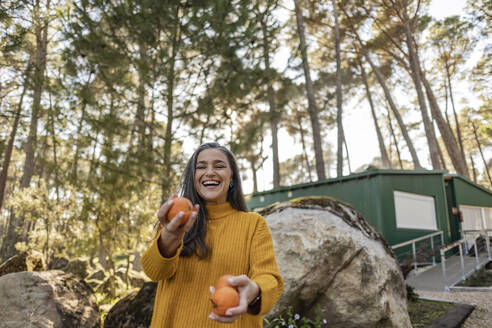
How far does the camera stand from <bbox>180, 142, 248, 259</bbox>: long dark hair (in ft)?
4.83

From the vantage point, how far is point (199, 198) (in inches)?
65.6

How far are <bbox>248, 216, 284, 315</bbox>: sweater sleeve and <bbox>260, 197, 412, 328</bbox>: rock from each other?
1.84m

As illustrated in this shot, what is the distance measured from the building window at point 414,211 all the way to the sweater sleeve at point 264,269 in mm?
9231

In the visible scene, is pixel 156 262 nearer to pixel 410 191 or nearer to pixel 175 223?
pixel 175 223

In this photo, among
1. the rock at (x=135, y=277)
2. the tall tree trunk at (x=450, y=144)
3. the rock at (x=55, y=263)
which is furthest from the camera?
the tall tree trunk at (x=450, y=144)

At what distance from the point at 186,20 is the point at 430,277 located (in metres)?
8.54

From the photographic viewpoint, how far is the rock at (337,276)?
10.4ft

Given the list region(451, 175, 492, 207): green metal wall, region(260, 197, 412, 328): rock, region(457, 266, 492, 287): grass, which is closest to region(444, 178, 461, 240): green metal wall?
region(451, 175, 492, 207): green metal wall

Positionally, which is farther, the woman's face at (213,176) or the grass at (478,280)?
the grass at (478,280)

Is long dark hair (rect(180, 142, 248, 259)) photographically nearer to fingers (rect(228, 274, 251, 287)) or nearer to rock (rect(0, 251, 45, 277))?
fingers (rect(228, 274, 251, 287))

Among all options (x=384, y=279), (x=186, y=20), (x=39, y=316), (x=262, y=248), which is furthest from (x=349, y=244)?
(x=186, y=20)

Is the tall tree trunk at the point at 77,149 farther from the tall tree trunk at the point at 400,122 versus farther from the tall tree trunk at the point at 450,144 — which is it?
the tall tree trunk at the point at 450,144

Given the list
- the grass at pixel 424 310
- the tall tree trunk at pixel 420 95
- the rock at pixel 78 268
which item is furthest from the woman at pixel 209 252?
the tall tree trunk at pixel 420 95

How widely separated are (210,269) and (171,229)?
0.36m
